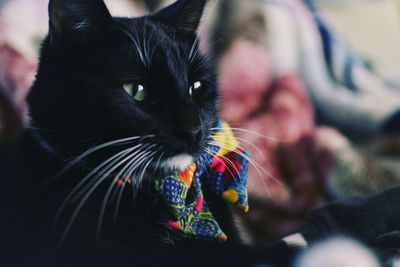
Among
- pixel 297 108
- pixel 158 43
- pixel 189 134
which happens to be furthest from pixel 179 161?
pixel 297 108

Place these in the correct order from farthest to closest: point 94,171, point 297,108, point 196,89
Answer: point 297,108 < point 196,89 < point 94,171

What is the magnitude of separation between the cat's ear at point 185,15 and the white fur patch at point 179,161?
194 millimetres

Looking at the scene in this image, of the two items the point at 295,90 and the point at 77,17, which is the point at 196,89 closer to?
the point at 77,17

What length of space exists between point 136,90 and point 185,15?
0.52 ft

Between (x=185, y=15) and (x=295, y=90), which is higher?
(x=185, y=15)

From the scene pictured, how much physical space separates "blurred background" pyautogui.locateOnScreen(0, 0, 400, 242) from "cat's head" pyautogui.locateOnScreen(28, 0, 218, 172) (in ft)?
1.02

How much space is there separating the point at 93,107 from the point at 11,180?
5.7 inches

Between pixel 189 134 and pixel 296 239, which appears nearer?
pixel 189 134

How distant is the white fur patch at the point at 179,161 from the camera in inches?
21.8

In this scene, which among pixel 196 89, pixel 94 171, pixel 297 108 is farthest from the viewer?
pixel 297 108

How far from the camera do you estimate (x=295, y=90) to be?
1.09m

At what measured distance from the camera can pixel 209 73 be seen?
2.16 ft

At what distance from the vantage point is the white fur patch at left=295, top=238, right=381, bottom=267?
567 mm

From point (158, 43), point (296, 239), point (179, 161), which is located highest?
point (158, 43)
